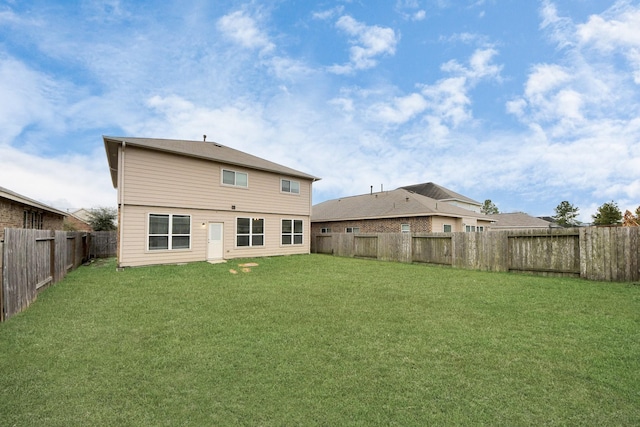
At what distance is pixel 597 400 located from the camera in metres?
2.71

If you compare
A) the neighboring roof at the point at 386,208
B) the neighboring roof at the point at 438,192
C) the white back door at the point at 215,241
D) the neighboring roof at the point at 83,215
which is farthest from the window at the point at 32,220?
the neighboring roof at the point at 438,192

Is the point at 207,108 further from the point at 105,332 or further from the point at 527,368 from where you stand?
the point at 527,368

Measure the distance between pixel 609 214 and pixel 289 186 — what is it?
140 feet

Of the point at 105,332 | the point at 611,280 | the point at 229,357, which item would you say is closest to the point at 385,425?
the point at 229,357

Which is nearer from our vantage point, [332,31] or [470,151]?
[332,31]

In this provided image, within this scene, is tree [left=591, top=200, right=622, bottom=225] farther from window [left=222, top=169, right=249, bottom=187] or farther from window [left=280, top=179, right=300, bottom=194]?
window [left=222, top=169, right=249, bottom=187]

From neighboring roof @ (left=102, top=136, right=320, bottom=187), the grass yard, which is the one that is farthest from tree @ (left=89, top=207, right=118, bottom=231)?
the grass yard

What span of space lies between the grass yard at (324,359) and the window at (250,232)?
7.81 m

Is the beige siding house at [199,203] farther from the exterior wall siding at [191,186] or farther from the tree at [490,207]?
the tree at [490,207]

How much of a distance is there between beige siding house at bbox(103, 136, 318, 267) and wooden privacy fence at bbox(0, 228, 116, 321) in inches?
101

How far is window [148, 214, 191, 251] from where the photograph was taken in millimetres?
12211

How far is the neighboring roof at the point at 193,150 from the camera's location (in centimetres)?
1187

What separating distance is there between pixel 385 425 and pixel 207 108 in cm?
1748

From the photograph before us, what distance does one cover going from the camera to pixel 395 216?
19500 mm
